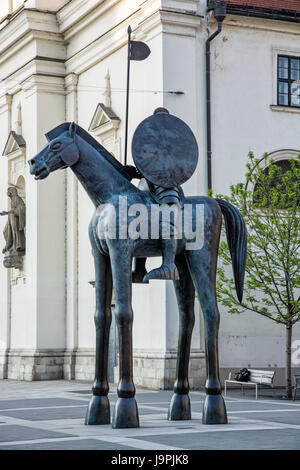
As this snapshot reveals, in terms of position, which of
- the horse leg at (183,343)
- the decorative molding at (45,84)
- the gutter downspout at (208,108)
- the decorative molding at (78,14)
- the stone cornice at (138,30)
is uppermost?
the decorative molding at (78,14)

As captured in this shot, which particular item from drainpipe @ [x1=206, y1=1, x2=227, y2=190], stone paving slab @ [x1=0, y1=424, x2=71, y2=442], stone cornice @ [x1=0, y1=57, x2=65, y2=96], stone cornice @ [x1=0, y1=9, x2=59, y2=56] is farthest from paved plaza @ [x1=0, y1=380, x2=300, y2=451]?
stone cornice @ [x1=0, y1=9, x2=59, y2=56]

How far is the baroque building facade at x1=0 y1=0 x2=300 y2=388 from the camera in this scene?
23000 mm

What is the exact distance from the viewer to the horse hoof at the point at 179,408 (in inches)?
516

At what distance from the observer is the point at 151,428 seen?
12.0 m

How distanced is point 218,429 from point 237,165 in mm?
12849

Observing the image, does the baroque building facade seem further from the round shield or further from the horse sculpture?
the round shield

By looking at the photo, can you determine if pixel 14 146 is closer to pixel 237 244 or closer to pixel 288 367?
pixel 288 367

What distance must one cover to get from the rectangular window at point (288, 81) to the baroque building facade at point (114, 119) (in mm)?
33

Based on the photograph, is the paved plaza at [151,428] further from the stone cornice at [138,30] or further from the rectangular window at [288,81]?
the stone cornice at [138,30]

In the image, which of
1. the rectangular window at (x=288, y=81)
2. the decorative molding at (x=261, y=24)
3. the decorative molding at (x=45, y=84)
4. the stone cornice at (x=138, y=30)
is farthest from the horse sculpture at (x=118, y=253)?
the decorative molding at (x=45, y=84)

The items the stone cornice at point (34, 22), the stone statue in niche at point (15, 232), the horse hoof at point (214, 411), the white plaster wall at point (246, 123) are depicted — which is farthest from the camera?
the stone statue in niche at point (15, 232)

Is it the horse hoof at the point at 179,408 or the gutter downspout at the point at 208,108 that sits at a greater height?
the gutter downspout at the point at 208,108

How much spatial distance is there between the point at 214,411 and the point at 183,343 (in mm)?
1206
